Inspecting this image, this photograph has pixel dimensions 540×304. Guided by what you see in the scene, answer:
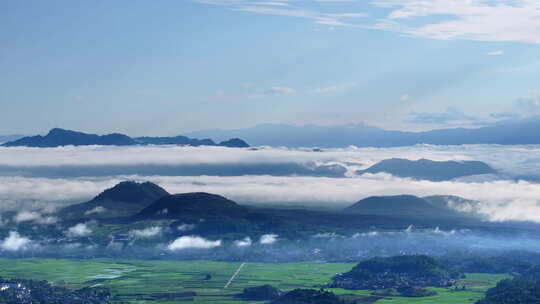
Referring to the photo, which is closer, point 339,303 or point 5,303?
point 339,303

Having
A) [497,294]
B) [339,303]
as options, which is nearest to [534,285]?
[497,294]

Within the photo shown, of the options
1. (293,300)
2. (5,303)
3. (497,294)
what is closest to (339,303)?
(293,300)

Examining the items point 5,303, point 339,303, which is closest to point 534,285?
point 339,303

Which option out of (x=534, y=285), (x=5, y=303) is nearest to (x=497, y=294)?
(x=534, y=285)

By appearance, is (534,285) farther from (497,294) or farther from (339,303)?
(339,303)

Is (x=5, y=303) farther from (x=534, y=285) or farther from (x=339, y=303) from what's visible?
(x=534, y=285)
